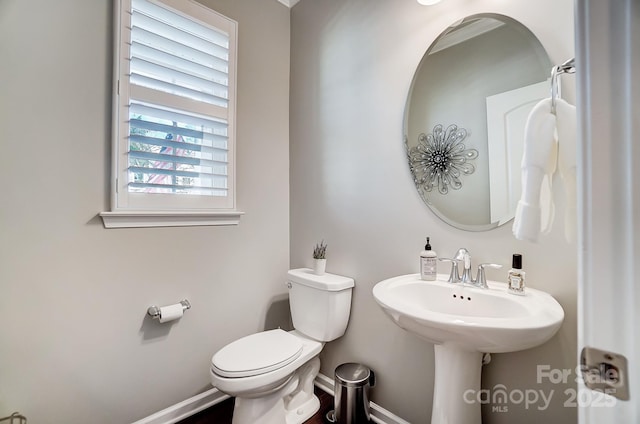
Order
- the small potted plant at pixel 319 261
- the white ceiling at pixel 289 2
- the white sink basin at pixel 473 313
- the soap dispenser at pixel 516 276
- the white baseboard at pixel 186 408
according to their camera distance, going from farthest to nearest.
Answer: the white ceiling at pixel 289 2
the small potted plant at pixel 319 261
the white baseboard at pixel 186 408
the soap dispenser at pixel 516 276
the white sink basin at pixel 473 313

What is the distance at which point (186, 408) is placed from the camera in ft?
5.32

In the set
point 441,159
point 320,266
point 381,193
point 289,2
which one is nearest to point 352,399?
point 320,266

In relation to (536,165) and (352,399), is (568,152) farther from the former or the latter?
(352,399)

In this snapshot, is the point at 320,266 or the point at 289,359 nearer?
the point at 289,359

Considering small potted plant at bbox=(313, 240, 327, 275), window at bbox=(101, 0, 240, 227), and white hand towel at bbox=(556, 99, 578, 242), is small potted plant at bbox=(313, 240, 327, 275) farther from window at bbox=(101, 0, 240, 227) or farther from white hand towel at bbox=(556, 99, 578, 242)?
white hand towel at bbox=(556, 99, 578, 242)

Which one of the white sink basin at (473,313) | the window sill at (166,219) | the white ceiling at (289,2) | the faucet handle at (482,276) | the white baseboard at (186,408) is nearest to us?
the white sink basin at (473,313)

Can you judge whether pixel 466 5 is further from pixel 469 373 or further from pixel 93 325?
pixel 93 325

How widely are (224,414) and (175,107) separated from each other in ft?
5.82

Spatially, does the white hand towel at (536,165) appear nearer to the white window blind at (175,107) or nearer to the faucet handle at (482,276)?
the faucet handle at (482,276)

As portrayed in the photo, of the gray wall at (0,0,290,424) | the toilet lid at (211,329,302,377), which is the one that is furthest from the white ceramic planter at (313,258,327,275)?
the gray wall at (0,0,290,424)

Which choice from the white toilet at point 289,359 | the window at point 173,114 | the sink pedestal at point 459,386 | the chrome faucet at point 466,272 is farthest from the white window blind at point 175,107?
the sink pedestal at point 459,386

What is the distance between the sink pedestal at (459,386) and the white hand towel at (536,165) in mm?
504

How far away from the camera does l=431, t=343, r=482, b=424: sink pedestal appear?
1.03m

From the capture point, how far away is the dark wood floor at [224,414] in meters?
1.58
